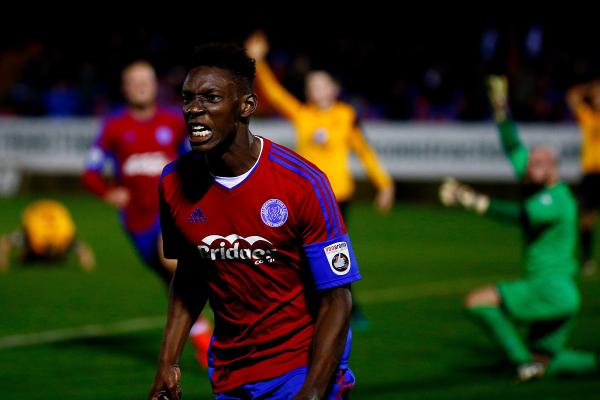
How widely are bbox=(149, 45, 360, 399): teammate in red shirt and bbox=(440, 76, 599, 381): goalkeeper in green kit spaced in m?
4.14

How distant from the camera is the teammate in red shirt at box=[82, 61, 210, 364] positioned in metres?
9.41

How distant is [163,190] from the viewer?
4680 millimetres

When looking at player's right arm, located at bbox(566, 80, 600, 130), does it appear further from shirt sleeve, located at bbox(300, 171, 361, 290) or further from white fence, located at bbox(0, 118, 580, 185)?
shirt sleeve, located at bbox(300, 171, 361, 290)

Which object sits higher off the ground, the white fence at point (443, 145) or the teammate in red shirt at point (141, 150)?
the teammate in red shirt at point (141, 150)

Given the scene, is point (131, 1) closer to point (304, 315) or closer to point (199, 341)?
point (199, 341)

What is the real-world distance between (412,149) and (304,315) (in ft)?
63.0

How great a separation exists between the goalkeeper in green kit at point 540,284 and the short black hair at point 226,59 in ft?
13.9

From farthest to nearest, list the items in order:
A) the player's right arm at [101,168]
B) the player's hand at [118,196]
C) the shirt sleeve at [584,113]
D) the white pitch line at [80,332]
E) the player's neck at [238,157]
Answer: the shirt sleeve at [584,113]
the white pitch line at [80,332]
the player's right arm at [101,168]
the player's hand at [118,196]
the player's neck at [238,157]

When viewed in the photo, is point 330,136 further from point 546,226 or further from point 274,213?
point 274,213

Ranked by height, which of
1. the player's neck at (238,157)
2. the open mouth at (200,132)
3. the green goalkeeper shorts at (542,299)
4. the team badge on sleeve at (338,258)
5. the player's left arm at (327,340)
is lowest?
A: the green goalkeeper shorts at (542,299)

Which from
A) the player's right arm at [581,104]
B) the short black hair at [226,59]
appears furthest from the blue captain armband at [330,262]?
the player's right arm at [581,104]

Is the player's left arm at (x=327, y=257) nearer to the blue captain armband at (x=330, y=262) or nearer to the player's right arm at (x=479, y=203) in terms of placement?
the blue captain armband at (x=330, y=262)

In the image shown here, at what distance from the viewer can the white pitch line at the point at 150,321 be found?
410 inches

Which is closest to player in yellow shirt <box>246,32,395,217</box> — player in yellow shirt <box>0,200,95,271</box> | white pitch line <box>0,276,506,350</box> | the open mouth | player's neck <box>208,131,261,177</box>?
white pitch line <box>0,276,506,350</box>
